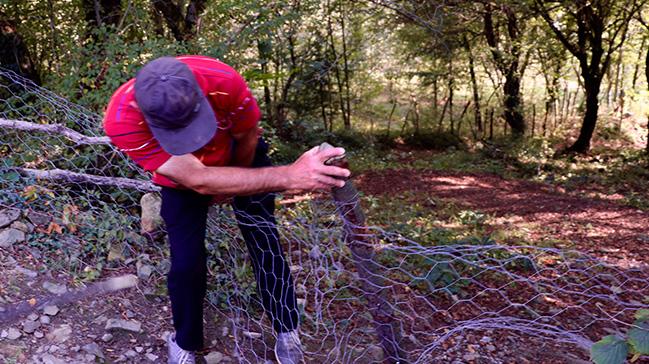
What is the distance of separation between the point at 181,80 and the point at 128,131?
1.05 ft

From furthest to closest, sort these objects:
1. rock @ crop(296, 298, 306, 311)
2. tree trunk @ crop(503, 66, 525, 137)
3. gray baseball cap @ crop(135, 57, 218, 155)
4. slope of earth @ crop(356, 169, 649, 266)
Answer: tree trunk @ crop(503, 66, 525, 137)
slope of earth @ crop(356, 169, 649, 266)
rock @ crop(296, 298, 306, 311)
gray baseball cap @ crop(135, 57, 218, 155)

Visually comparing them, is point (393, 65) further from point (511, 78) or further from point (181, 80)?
point (181, 80)

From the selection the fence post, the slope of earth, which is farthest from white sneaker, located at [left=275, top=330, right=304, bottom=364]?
the slope of earth

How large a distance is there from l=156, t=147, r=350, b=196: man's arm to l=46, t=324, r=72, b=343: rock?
106 centimetres

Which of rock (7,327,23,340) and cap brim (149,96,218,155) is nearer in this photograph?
cap brim (149,96,218,155)

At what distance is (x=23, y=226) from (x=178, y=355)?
1.54m

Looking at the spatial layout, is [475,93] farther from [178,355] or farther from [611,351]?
[611,351]

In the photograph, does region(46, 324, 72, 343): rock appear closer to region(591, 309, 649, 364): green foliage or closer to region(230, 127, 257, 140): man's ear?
region(230, 127, 257, 140): man's ear

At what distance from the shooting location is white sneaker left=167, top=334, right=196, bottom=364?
2510 mm

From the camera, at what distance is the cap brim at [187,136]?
201 cm

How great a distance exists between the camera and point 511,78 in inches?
488

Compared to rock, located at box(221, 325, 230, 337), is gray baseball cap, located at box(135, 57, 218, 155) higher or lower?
higher

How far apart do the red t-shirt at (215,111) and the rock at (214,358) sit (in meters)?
0.87

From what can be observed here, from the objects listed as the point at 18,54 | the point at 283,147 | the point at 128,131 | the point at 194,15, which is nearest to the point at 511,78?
the point at 283,147
